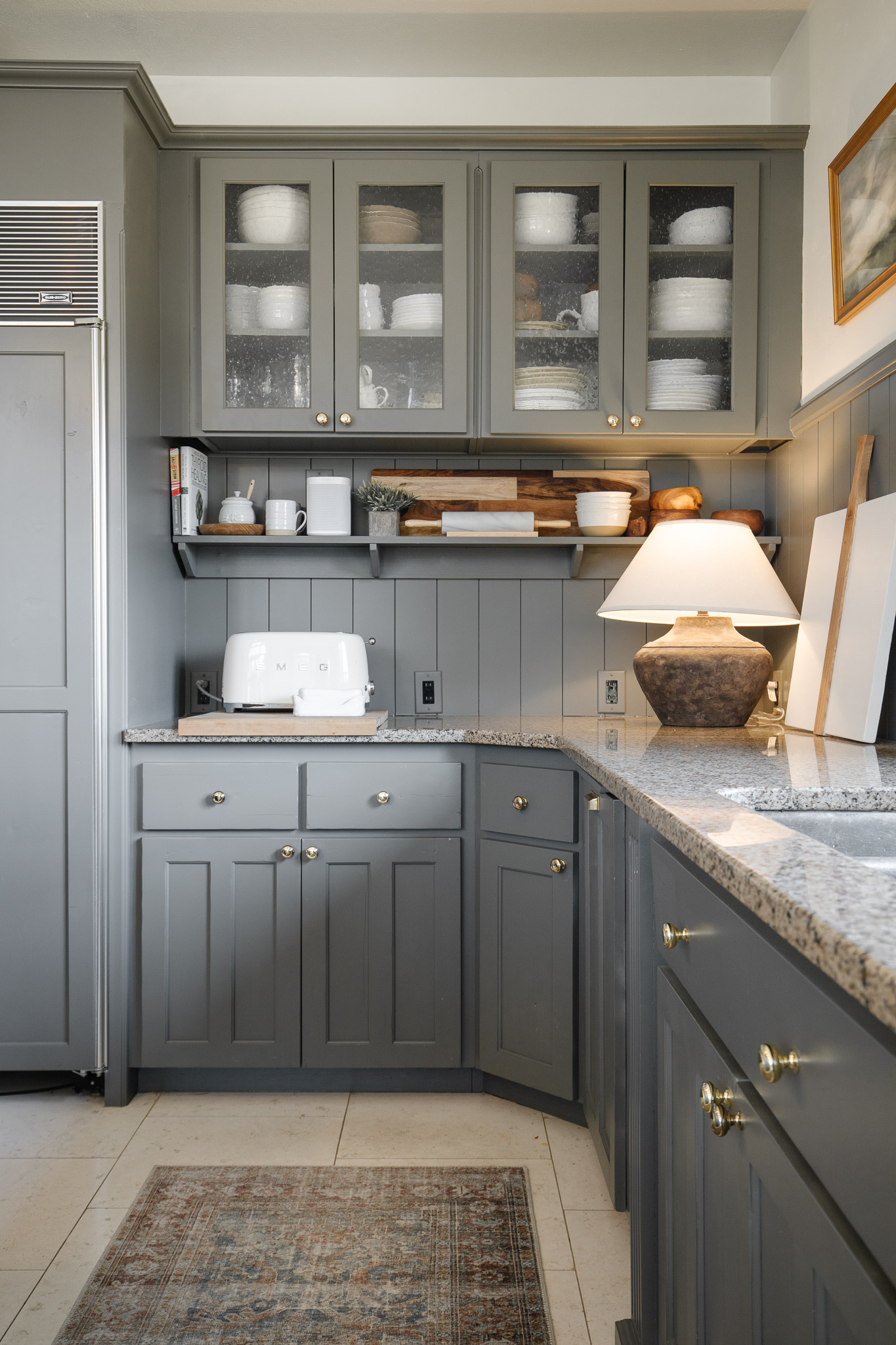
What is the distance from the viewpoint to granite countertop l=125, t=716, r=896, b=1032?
516mm

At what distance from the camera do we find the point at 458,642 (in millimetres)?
2588

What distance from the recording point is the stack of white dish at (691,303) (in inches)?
90.0

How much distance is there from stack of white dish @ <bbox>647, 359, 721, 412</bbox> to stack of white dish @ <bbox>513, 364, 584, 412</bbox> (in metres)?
0.19

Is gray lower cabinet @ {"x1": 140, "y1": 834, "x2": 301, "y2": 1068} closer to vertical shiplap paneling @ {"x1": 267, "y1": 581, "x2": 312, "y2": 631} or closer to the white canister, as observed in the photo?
vertical shiplap paneling @ {"x1": 267, "y1": 581, "x2": 312, "y2": 631}

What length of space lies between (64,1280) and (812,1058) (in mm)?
1394

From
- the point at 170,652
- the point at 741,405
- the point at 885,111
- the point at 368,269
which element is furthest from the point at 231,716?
the point at 885,111

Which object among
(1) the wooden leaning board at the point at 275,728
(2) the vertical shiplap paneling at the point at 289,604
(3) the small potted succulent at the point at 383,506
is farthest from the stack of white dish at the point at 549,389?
(1) the wooden leaning board at the point at 275,728

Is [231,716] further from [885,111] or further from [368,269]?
[885,111]

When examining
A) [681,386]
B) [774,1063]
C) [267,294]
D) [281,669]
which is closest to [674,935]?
[774,1063]

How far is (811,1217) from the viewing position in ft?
1.90

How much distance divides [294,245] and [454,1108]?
6.97 feet

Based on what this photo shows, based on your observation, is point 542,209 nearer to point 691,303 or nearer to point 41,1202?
point 691,303

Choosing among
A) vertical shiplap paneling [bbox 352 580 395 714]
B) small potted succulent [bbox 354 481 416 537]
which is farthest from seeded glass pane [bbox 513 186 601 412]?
vertical shiplap paneling [bbox 352 580 395 714]

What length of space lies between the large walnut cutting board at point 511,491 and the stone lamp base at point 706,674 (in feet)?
1.76
